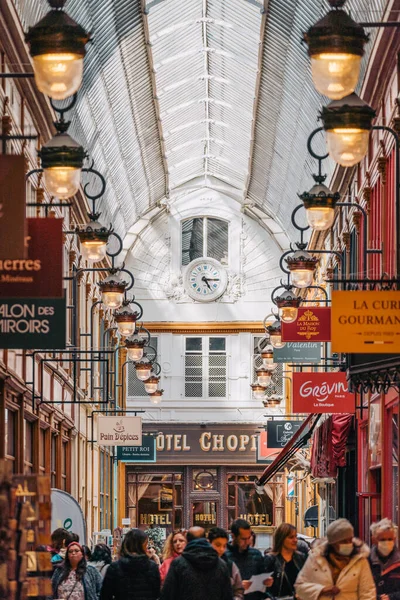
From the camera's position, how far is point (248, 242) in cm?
4672

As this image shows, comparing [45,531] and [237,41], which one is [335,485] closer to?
[237,41]

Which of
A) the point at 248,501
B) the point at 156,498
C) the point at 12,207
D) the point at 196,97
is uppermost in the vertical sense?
the point at 196,97

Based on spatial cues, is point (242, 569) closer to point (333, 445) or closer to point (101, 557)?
point (101, 557)

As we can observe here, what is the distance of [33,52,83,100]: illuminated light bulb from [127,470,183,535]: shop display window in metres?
38.1

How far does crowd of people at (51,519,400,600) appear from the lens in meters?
9.97

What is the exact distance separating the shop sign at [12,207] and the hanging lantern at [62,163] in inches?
27.6

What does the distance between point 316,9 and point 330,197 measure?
1054 cm

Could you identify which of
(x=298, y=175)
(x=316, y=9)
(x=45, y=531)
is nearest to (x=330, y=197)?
(x=45, y=531)

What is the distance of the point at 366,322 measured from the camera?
45.2 feet

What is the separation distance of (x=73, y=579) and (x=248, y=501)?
34839 mm

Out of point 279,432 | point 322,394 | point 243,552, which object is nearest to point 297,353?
point 322,394

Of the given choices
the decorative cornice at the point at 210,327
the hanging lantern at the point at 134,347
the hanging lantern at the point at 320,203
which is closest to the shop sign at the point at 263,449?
the decorative cornice at the point at 210,327

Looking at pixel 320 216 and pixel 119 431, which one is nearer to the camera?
pixel 320 216

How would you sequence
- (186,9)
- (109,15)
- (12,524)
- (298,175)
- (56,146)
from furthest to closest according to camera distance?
1. (298,175)
2. (186,9)
3. (109,15)
4. (56,146)
5. (12,524)
